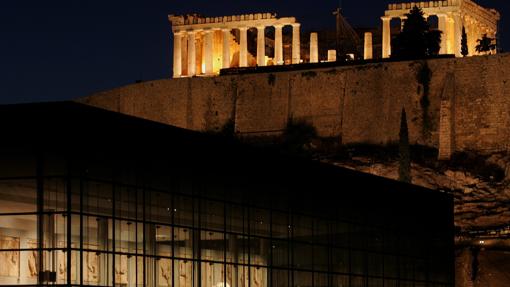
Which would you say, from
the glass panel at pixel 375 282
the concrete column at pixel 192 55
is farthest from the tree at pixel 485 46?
the glass panel at pixel 375 282

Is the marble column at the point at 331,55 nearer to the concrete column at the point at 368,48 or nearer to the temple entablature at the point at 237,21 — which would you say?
the concrete column at the point at 368,48

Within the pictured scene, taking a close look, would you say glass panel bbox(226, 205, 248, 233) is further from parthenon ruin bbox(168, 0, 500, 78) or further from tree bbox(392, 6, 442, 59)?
parthenon ruin bbox(168, 0, 500, 78)

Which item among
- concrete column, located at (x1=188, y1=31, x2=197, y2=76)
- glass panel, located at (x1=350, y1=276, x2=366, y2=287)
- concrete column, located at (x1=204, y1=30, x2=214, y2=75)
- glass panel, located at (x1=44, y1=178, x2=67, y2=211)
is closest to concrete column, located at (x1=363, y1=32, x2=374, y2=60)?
concrete column, located at (x1=204, y1=30, x2=214, y2=75)

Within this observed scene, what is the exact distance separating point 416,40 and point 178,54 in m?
22.4

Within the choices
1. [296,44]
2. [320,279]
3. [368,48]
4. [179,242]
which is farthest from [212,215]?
[296,44]

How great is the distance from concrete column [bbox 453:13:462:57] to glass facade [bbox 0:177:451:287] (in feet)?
185

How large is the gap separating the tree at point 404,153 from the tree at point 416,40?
1290 cm

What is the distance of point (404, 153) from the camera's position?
108 metres

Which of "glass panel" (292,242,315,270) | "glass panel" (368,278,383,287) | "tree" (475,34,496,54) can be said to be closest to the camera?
"glass panel" (292,242,315,270)

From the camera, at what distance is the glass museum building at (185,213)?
174 ft

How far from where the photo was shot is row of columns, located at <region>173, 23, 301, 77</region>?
455 feet

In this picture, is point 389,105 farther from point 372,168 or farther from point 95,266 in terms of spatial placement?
point 95,266

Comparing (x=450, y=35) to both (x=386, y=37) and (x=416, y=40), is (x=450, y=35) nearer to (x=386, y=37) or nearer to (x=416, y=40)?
(x=386, y=37)

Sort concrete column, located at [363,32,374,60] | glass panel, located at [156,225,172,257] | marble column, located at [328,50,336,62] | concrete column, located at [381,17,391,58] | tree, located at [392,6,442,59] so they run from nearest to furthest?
glass panel, located at [156,225,172,257]
tree, located at [392,6,442,59]
concrete column, located at [381,17,391,58]
concrete column, located at [363,32,374,60]
marble column, located at [328,50,336,62]
